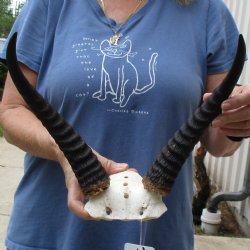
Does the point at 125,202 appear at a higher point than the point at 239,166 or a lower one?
higher

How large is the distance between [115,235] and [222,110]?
696 mm

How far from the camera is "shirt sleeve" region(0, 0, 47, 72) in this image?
1998 mm

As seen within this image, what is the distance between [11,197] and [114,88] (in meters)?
5.10

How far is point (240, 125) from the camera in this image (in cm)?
181

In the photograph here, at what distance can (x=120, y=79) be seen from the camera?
6.37 feet

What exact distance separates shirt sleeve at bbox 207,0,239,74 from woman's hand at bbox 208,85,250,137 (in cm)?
33

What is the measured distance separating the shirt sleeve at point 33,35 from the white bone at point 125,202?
61 centimetres

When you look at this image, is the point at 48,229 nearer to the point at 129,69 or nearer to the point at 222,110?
the point at 129,69

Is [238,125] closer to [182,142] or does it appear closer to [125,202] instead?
[182,142]

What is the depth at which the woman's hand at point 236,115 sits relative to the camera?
5.23 feet

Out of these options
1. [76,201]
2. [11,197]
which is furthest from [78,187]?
[11,197]

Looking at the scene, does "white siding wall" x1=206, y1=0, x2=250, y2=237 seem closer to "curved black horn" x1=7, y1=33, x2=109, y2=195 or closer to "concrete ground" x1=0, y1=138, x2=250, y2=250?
"concrete ground" x1=0, y1=138, x2=250, y2=250

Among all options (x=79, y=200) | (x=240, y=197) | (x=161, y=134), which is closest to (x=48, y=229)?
(x=79, y=200)

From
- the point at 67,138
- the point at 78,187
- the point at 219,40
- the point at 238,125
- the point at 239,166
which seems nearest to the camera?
the point at 67,138
